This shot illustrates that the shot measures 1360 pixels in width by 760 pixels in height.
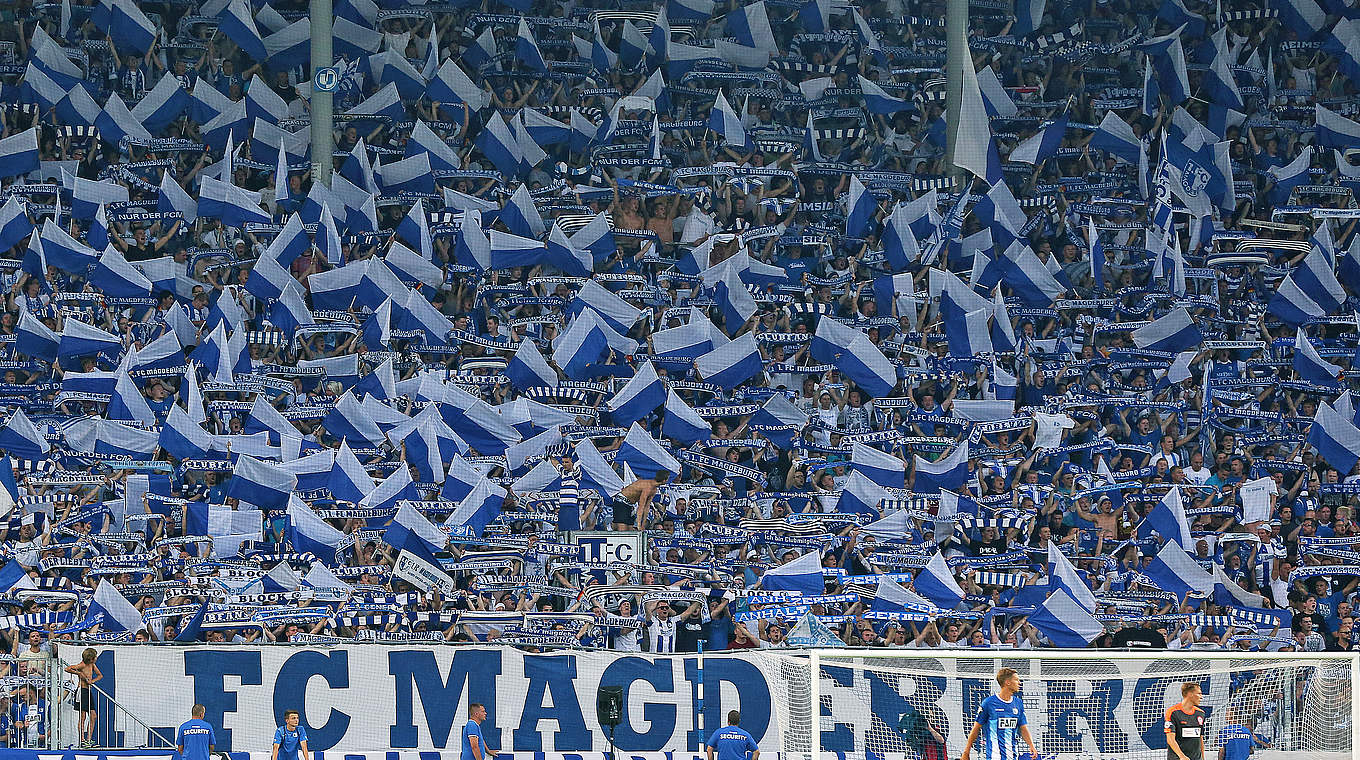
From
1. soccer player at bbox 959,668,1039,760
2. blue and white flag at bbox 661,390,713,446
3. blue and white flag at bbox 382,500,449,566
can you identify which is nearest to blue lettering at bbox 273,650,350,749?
blue and white flag at bbox 382,500,449,566

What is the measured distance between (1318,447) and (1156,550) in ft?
8.64

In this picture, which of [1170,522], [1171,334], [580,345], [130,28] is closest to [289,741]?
[580,345]

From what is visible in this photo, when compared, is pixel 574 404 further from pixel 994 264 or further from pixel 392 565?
pixel 994 264

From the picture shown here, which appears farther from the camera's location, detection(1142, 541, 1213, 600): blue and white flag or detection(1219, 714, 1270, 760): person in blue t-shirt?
detection(1142, 541, 1213, 600): blue and white flag

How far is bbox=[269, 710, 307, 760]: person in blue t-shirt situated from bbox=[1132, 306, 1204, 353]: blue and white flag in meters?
11.3

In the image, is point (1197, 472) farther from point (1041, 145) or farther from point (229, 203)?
point (229, 203)

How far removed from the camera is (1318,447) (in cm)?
2173

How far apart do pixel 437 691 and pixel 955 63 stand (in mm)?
12469

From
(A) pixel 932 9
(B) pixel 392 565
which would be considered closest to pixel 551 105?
(A) pixel 932 9

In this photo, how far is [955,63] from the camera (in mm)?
26125

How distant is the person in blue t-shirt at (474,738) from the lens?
16688mm

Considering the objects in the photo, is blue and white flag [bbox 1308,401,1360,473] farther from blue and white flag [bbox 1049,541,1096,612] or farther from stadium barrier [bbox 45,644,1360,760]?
stadium barrier [bbox 45,644,1360,760]

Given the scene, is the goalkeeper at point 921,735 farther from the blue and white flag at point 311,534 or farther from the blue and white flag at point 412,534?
the blue and white flag at point 311,534

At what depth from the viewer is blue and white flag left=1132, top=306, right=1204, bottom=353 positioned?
23.5 m
